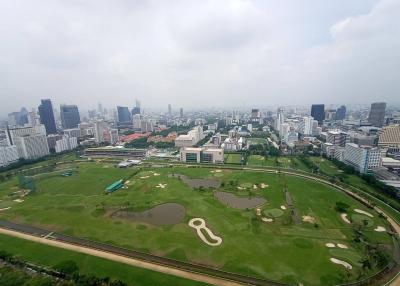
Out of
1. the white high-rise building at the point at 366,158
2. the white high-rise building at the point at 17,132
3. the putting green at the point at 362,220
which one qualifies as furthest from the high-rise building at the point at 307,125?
the white high-rise building at the point at 17,132

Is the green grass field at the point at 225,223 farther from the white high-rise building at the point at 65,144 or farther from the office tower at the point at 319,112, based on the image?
the office tower at the point at 319,112

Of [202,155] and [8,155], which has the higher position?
[8,155]

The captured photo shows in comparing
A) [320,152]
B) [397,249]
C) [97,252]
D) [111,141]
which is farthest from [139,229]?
[111,141]

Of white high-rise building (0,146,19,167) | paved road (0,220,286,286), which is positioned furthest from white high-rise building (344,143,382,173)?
white high-rise building (0,146,19,167)

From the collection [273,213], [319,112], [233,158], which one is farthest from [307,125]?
[273,213]

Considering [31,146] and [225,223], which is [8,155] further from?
[225,223]

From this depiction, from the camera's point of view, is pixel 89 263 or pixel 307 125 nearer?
pixel 89 263

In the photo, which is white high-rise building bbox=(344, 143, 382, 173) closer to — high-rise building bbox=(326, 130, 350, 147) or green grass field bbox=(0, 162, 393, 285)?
green grass field bbox=(0, 162, 393, 285)
